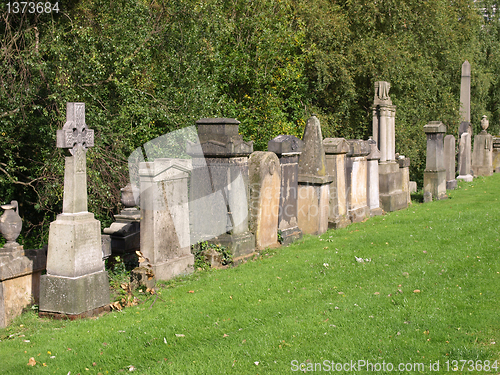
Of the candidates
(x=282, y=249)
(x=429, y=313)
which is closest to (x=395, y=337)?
(x=429, y=313)

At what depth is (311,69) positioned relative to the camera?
65.3ft

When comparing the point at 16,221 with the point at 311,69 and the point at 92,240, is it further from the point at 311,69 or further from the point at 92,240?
the point at 311,69

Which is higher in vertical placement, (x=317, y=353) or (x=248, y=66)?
(x=248, y=66)

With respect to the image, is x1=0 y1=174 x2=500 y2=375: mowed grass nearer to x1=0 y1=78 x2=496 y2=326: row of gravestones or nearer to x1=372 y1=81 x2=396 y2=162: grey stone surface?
x1=0 y1=78 x2=496 y2=326: row of gravestones

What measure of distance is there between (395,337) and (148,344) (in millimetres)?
2327

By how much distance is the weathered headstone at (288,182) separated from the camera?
9266mm

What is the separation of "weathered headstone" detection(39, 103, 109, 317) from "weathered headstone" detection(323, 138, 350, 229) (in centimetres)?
564

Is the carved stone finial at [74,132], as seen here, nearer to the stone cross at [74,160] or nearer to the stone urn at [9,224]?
the stone cross at [74,160]

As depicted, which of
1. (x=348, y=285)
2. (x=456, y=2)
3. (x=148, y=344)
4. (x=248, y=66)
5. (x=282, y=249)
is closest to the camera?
(x=148, y=344)

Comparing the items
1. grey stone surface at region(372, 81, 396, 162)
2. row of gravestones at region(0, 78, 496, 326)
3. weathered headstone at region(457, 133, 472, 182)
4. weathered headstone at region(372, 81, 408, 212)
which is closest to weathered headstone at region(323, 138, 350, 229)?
row of gravestones at region(0, 78, 496, 326)

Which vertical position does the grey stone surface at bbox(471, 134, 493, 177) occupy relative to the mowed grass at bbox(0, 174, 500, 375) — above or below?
above

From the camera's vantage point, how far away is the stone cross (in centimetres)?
592

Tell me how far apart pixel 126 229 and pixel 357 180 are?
5588mm

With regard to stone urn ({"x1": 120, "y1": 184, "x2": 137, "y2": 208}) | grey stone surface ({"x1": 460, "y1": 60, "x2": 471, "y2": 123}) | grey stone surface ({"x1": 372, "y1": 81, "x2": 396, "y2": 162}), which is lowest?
stone urn ({"x1": 120, "y1": 184, "x2": 137, "y2": 208})
